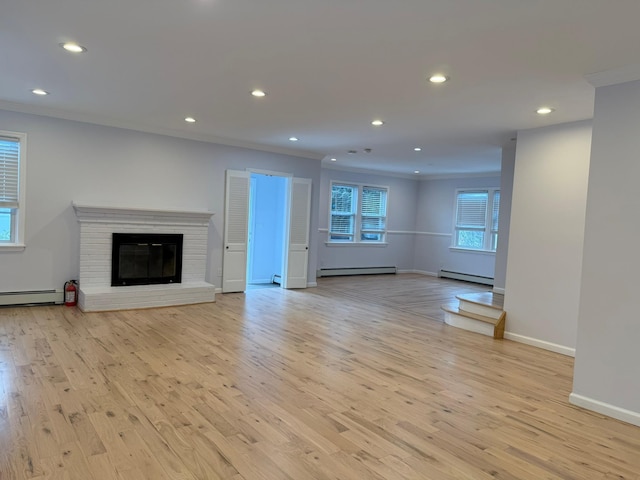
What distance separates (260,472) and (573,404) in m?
2.53

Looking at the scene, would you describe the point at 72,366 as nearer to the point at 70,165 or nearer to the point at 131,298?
the point at 131,298

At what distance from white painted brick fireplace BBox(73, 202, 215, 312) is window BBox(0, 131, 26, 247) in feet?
2.14

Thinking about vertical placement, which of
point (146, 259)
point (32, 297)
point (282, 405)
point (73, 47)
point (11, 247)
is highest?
point (73, 47)

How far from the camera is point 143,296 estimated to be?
578cm

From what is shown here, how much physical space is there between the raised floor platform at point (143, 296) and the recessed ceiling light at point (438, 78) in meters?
4.35

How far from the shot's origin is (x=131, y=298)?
5.68 m

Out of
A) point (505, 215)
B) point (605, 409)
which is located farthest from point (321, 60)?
point (505, 215)

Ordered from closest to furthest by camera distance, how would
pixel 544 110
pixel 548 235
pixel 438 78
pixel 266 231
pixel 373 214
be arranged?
pixel 438 78
pixel 544 110
pixel 548 235
pixel 266 231
pixel 373 214

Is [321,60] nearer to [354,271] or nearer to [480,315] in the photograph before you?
[480,315]

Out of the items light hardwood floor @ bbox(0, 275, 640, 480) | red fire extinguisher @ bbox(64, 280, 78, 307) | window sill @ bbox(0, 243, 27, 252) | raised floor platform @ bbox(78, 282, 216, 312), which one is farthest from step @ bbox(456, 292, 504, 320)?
window sill @ bbox(0, 243, 27, 252)

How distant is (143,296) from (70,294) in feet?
3.02

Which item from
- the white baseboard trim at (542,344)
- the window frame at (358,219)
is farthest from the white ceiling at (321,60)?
the window frame at (358,219)

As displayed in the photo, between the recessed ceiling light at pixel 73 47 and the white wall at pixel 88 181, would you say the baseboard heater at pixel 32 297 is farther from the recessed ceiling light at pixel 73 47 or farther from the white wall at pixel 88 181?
the recessed ceiling light at pixel 73 47

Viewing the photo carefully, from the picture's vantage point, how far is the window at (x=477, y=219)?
9.69 metres
